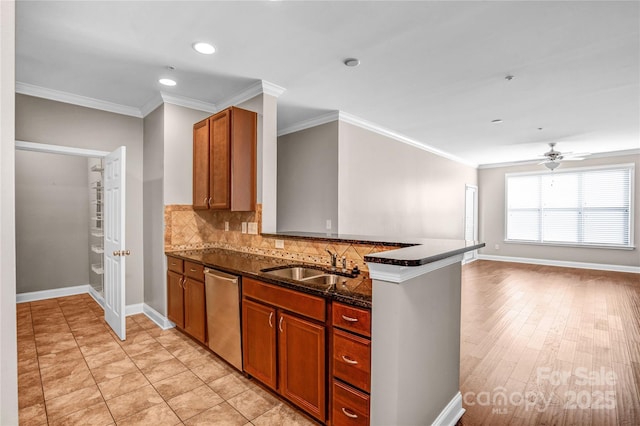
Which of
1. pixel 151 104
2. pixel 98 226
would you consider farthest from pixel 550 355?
pixel 98 226

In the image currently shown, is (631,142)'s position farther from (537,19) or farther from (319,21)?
(319,21)

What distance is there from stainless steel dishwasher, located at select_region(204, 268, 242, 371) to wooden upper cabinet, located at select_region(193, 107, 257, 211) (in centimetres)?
82

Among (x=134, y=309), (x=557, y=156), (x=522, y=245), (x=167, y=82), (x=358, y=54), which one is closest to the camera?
(x=358, y=54)

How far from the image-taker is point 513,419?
2.09 metres

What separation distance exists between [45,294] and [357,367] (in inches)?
211

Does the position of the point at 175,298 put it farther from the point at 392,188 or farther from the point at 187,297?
the point at 392,188

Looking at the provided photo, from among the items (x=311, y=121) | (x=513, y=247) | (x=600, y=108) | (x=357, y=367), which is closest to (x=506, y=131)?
(x=600, y=108)

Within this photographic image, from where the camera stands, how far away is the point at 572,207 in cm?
759

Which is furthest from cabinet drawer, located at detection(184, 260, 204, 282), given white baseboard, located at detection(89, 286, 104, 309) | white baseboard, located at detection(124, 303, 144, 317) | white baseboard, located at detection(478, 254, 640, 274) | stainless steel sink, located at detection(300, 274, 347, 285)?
white baseboard, located at detection(478, 254, 640, 274)

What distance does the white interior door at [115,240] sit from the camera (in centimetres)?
327

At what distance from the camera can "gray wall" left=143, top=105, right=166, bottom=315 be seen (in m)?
3.71

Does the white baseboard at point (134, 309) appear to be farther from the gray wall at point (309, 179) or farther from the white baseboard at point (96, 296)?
the gray wall at point (309, 179)

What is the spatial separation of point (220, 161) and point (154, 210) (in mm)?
1270

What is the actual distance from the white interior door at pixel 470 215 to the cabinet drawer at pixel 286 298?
24.3 feet
